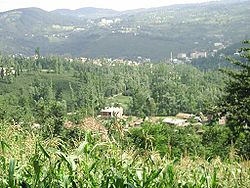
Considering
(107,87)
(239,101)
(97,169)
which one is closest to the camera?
(97,169)

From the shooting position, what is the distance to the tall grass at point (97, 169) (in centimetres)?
342

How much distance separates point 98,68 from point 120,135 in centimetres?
10556

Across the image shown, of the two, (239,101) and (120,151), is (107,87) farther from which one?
(120,151)

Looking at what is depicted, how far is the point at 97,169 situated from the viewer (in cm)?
369

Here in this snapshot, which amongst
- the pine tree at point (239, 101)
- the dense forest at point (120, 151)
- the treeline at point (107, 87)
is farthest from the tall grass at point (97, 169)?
the treeline at point (107, 87)

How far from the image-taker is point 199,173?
4.00 m

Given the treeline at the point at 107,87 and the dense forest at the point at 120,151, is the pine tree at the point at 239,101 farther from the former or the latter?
the treeline at the point at 107,87

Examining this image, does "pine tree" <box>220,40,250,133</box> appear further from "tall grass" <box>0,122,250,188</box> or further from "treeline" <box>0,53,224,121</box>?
"treeline" <box>0,53,224,121</box>

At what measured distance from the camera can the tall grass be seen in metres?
3.42

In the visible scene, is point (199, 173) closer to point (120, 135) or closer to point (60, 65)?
point (120, 135)

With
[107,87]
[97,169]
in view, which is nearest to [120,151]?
[97,169]

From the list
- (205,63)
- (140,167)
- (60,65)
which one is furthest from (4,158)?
(205,63)

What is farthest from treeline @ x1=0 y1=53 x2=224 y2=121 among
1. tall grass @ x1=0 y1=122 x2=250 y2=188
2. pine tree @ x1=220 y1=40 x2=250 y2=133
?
tall grass @ x1=0 y1=122 x2=250 y2=188

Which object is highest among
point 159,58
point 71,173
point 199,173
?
point 71,173
